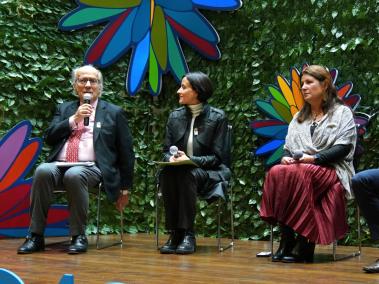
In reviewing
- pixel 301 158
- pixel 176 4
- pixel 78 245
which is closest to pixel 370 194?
pixel 301 158

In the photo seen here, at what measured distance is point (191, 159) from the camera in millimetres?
3807

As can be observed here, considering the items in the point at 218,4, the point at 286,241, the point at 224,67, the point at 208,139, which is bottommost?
the point at 286,241

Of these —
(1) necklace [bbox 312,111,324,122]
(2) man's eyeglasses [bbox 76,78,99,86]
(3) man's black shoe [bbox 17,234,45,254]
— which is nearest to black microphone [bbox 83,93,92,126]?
(2) man's eyeglasses [bbox 76,78,99,86]

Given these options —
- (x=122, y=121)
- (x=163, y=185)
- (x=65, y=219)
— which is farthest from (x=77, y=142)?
(x=65, y=219)

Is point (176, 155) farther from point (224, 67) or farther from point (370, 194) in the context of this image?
point (224, 67)

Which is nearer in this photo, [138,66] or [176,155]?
[176,155]

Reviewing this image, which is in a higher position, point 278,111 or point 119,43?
point 119,43

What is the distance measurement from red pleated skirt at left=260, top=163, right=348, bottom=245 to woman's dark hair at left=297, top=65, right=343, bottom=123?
0.35 meters

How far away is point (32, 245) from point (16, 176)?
897 millimetres

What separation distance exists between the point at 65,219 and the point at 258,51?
5.90 feet

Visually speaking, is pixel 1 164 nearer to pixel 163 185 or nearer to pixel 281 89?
pixel 163 185

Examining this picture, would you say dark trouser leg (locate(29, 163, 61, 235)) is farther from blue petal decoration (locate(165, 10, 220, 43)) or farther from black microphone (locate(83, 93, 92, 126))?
blue petal decoration (locate(165, 10, 220, 43))

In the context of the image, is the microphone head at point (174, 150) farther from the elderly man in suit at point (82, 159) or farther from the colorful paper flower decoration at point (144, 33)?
the colorful paper flower decoration at point (144, 33)

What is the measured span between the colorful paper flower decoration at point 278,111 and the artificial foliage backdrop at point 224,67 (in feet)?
0.46
